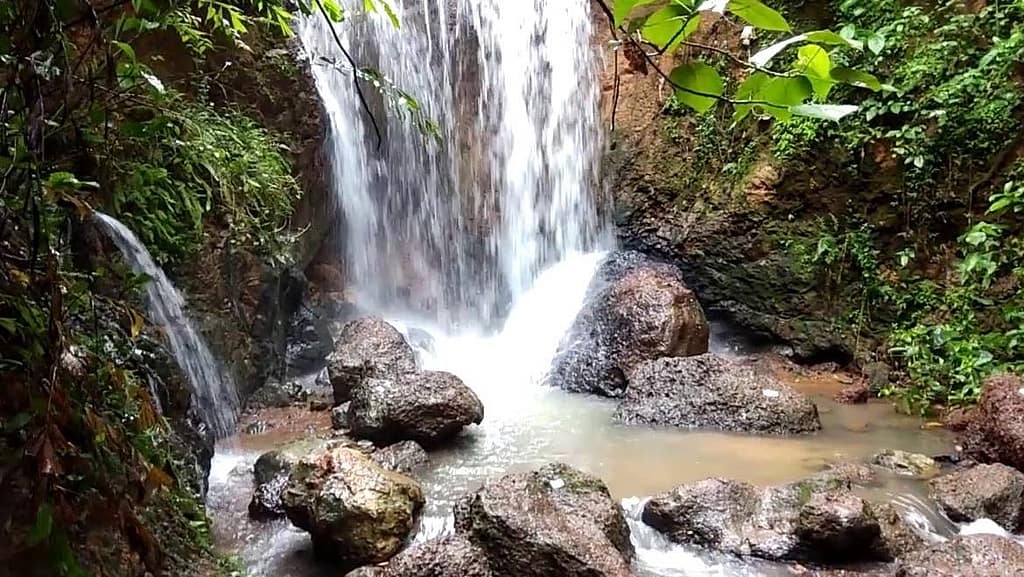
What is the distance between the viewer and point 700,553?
3521 millimetres

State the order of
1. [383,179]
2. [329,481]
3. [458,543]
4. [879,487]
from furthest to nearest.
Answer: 1. [383,179]
2. [879,487]
3. [329,481]
4. [458,543]

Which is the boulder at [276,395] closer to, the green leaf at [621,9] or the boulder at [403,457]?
the boulder at [403,457]

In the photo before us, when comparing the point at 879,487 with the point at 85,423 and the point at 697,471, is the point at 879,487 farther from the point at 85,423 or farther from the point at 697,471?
the point at 85,423

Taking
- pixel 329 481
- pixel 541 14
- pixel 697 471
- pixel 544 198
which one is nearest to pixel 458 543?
pixel 329 481

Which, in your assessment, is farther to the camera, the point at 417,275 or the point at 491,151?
the point at 491,151

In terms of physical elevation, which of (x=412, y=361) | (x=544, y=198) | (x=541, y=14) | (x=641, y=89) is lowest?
(x=412, y=361)

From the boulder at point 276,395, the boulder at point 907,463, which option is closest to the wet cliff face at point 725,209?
the boulder at point 907,463

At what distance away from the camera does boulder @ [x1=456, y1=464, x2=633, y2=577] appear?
9.96 feet

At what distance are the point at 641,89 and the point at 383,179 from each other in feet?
10.6

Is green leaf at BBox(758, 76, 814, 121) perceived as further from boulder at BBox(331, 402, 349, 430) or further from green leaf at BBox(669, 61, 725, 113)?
boulder at BBox(331, 402, 349, 430)

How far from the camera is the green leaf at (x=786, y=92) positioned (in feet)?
2.95

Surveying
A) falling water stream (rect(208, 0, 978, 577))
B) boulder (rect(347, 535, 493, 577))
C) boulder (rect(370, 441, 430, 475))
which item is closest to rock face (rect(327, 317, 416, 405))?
boulder (rect(370, 441, 430, 475))

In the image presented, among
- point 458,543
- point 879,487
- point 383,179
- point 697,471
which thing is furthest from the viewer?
point 383,179

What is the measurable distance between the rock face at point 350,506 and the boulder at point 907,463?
111 inches
